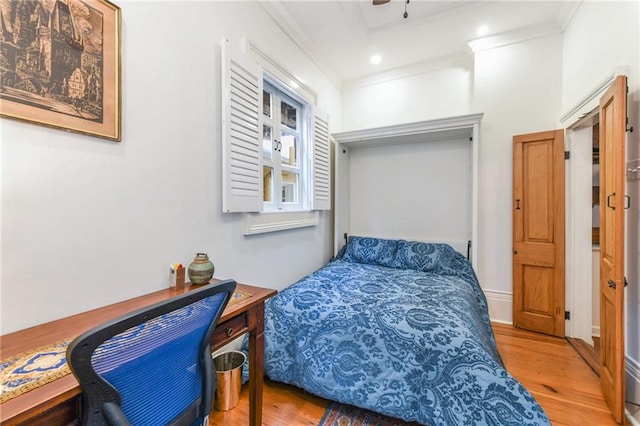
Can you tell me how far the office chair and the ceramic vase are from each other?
1.83 feet

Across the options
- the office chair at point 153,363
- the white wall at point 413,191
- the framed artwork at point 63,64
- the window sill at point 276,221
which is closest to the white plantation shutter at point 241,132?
the window sill at point 276,221

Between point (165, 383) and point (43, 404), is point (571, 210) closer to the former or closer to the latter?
point (165, 383)

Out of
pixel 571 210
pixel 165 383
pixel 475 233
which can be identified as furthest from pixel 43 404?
pixel 571 210

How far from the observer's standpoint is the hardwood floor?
159 centimetres

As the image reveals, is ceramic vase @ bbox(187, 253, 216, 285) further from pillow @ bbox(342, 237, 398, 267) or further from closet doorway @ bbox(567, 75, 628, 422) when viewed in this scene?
closet doorway @ bbox(567, 75, 628, 422)

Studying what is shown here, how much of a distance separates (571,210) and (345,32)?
9.20 feet

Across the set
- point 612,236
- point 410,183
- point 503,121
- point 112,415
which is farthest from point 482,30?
point 112,415

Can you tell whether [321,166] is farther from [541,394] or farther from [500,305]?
[541,394]

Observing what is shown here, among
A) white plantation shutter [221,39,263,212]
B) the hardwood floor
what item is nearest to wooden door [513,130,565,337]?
the hardwood floor

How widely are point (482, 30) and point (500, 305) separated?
2.88 metres

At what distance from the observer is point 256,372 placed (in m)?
1.41

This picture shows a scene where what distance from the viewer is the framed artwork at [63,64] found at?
98 cm

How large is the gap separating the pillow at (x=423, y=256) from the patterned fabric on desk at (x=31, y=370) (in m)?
2.63

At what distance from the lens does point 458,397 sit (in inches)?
51.3
